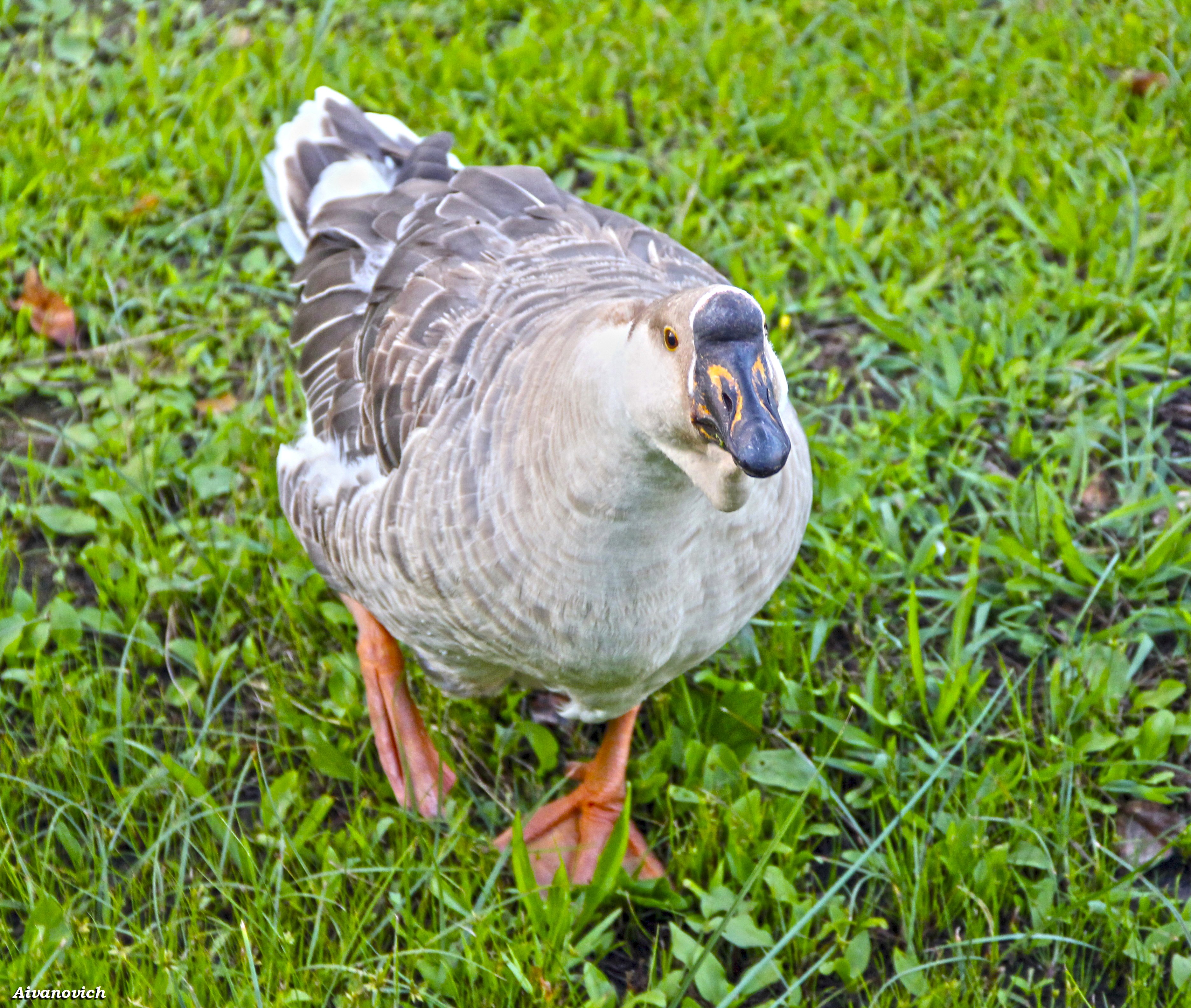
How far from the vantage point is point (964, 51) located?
5148mm

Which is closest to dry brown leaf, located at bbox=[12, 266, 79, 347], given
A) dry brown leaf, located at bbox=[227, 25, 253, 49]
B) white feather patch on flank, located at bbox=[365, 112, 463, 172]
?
white feather patch on flank, located at bbox=[365, 112, 463, 172]

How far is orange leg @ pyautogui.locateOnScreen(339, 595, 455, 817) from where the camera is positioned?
3.20 meters

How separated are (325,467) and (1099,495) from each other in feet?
7.80

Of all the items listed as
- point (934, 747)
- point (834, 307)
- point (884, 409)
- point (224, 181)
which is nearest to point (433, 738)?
A: point (934, 747)

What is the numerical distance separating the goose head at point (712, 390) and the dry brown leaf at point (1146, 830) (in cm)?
172

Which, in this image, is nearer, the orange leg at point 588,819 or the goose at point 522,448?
the goose at point 522,448

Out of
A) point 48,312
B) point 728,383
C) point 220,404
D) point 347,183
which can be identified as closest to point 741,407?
point 728,383

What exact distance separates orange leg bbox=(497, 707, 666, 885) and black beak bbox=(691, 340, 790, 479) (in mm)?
1535

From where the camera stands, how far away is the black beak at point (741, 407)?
5.84ft

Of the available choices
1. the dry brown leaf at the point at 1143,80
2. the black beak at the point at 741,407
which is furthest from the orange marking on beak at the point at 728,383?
the dry brown leaf at the point at 1143,80

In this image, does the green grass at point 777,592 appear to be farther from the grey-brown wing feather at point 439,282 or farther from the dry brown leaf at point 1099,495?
the grey-brown wing feather at point 439,282

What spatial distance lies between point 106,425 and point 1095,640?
3155mm

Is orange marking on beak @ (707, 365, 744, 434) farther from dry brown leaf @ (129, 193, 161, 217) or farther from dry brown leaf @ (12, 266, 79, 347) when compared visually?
dry brown leaf @ (129, 193, 161, 217)

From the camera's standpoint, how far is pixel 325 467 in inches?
124
